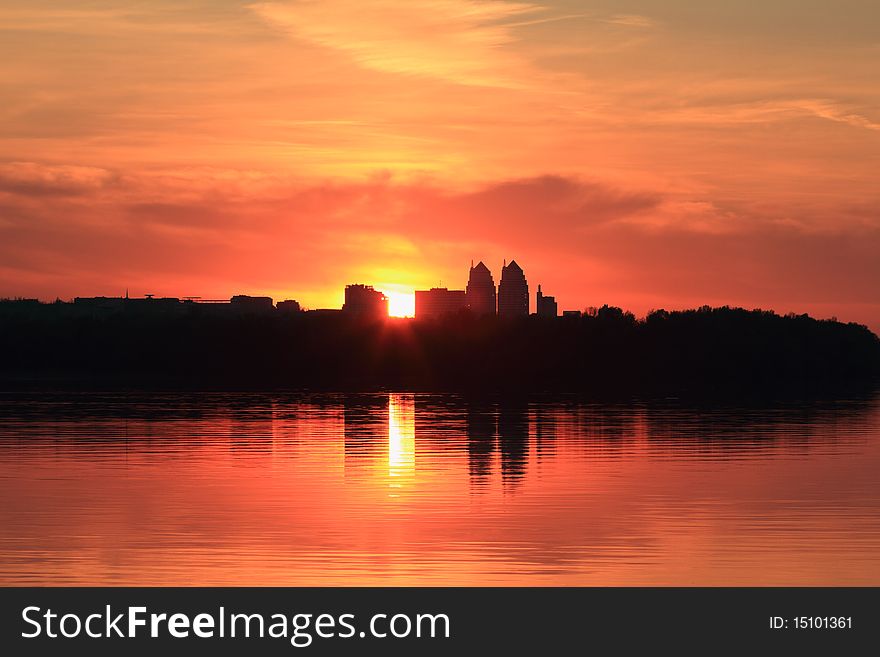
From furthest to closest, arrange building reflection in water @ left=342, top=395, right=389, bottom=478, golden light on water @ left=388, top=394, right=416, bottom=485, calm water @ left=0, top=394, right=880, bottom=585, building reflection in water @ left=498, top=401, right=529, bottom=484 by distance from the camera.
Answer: building reflection in water @ left=342, top=395, right=389, bottom=478 → golden light on water @ left=388, top=394, right=416, bottom=485 → building reflection in water @ left=498, top=401, right=529, bottom=484 → calm water @ left=0, top=394, right=880, bottom=585

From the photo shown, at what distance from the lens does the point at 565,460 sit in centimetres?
4556

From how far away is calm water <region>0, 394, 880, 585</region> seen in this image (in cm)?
2455

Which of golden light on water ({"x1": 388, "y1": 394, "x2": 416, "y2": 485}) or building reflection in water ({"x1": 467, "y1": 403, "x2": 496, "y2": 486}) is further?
golden light on water ({"x1": 388, "y1": 394, "x2": 416, "y2": 485})

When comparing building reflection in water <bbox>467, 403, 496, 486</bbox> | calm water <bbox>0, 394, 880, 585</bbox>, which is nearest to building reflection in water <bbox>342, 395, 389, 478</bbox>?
calm water <bbox>0, 394, 880, 585</bbox>

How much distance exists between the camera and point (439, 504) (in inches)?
1324

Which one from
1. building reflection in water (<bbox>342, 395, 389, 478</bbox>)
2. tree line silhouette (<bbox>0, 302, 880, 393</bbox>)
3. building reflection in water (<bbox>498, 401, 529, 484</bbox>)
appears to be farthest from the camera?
tree line silhouette (<bbox>0, 302, 880, 393</bbox>)

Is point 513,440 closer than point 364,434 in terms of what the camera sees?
Yes

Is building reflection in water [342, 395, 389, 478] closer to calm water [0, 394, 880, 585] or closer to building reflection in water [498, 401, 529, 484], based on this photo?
calm water [0, 394, 880, 585]

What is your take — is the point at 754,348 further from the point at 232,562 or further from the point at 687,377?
the point at 232,562

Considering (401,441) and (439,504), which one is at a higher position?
(401,441)

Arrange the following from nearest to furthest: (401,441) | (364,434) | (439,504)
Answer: (439,504)
(401,441)
(364,434)

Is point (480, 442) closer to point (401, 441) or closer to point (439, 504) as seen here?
point (401, 441)

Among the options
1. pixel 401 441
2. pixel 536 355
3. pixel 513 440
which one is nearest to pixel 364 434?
pixel 401 441

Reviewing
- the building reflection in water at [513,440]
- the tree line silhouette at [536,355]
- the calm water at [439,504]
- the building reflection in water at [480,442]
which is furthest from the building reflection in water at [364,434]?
the tree line silhouette at [536,355]
